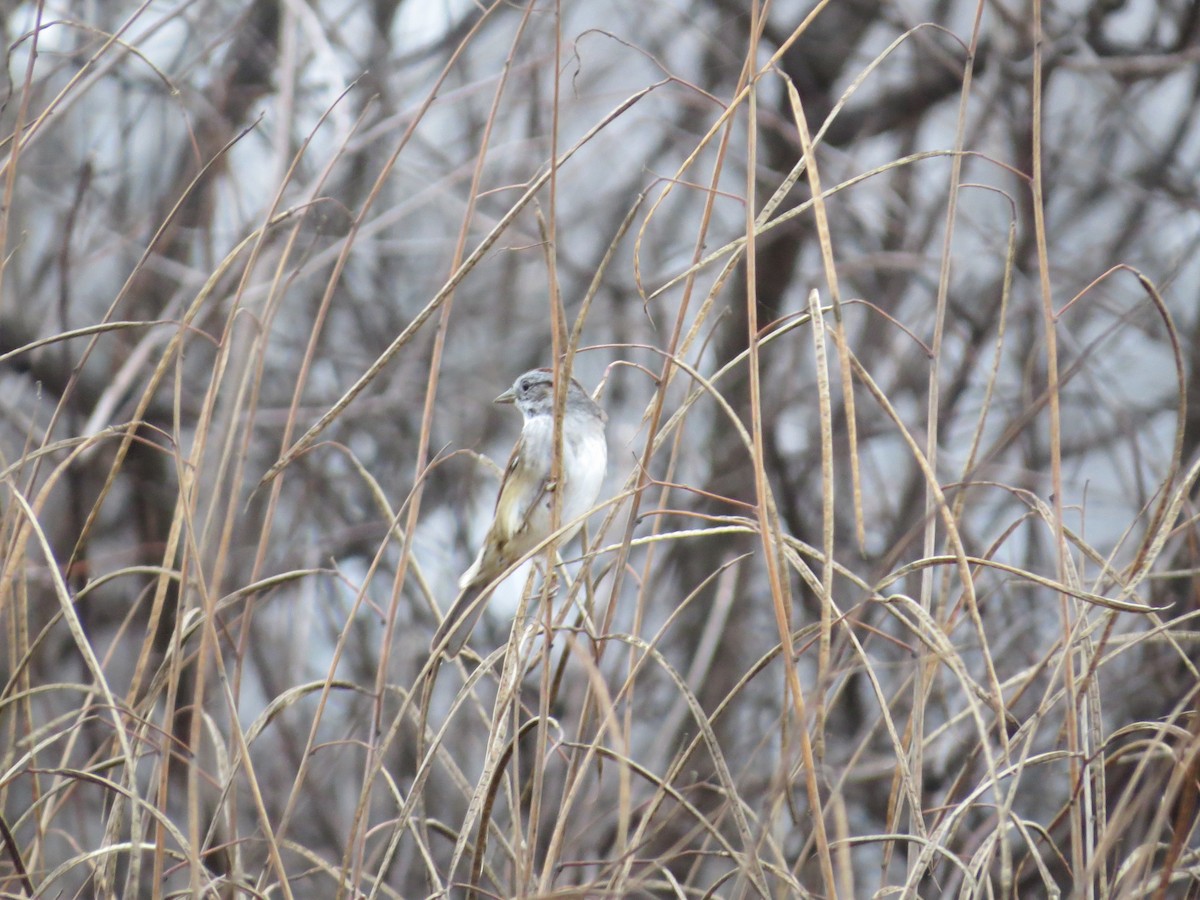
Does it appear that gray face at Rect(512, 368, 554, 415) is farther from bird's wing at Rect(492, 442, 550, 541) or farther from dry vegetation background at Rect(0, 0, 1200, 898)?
dry vegetation background at Rect(0, 0, 1200, 898)

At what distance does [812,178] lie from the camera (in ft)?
4.58

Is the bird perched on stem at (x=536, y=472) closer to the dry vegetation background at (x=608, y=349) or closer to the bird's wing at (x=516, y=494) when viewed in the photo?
the bird's wing at (x=516, y=494)

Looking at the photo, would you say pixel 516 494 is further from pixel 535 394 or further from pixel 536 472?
pixel 535 394

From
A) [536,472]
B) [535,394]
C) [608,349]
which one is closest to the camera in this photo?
[536,472]

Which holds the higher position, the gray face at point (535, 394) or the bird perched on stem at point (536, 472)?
the gray face at point (535, 394)

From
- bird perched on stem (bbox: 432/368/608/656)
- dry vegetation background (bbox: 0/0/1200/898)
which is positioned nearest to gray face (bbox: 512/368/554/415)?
bird perched on stem (bbox: 432/368/608/656)

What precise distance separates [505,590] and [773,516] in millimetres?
3554

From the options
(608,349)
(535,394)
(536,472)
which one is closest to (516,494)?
(536,472)

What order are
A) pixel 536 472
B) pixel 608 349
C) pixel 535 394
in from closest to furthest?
pixel 536 472, pixel 535 394, pixel 608 349

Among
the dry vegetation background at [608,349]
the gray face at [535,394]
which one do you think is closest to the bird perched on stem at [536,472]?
the gray face at [535,394]

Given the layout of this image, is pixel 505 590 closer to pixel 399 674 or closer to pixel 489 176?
pixel 399 674

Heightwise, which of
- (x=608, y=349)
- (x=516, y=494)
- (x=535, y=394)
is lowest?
(x=516, y=494)

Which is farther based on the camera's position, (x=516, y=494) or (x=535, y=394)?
(x=535, y=394)

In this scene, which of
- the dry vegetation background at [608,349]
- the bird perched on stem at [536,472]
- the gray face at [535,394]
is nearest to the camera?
the bird perched on stem at [536,472]
